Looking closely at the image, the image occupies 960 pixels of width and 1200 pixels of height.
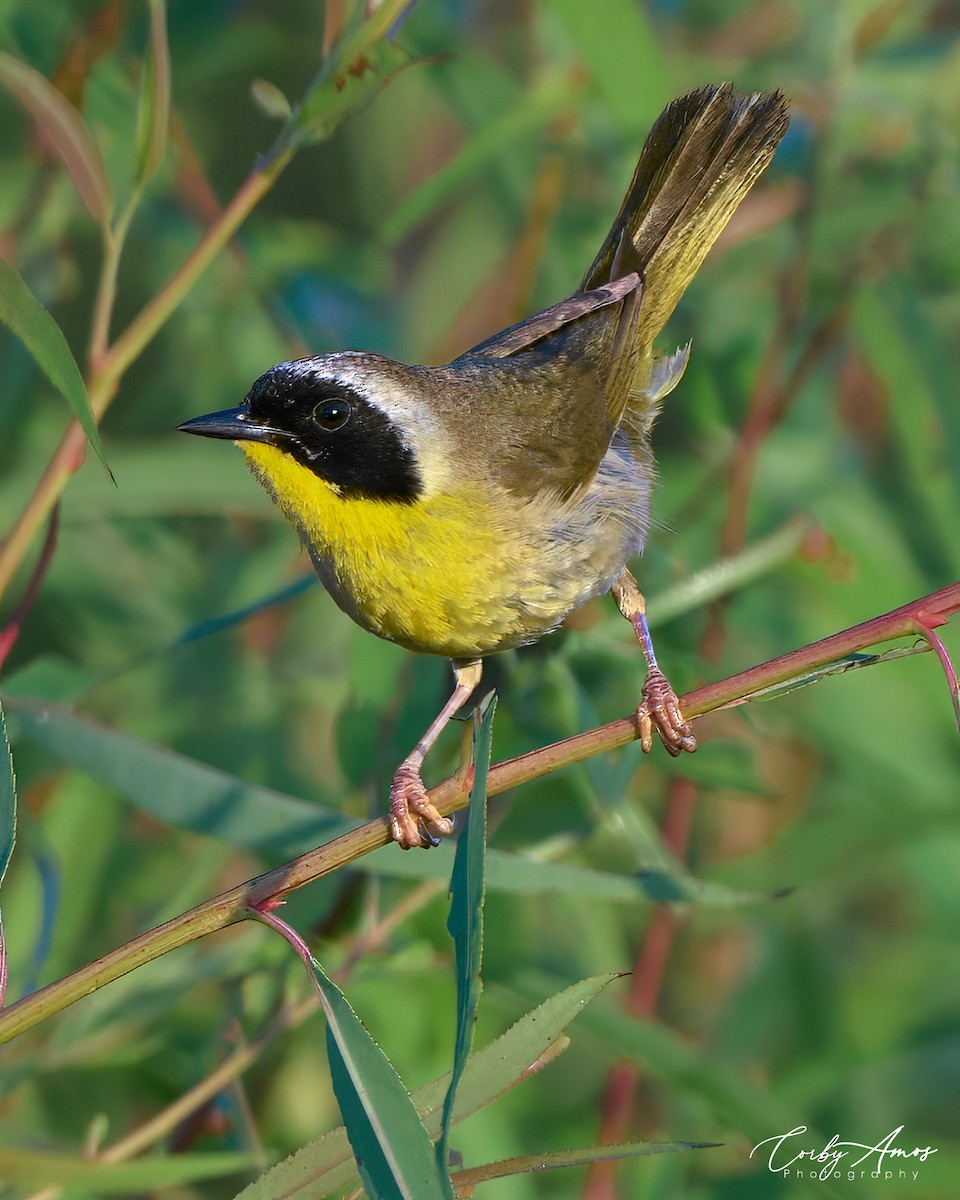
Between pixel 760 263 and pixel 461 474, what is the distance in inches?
72.5

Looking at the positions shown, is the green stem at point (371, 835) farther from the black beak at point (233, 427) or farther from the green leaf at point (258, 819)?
the black beak at point (233, 427)

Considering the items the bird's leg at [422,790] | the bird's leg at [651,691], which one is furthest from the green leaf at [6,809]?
the bird's leg at [651,691]

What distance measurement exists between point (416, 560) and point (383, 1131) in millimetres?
1046

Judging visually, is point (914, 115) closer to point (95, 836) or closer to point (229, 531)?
point (229, 531)

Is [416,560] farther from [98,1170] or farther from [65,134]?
[98,1170]

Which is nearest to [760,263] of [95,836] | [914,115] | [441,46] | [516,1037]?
[914,115]

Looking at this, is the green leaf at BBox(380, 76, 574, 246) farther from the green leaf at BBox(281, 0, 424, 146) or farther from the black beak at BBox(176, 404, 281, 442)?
the green leaf at BBox(281, 0, 424, 146)

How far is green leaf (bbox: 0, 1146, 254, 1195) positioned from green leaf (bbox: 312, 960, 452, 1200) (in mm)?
569

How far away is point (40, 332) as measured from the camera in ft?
5.39

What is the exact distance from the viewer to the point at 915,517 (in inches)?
143

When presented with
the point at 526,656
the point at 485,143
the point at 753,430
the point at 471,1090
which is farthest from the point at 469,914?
the point at 485,143

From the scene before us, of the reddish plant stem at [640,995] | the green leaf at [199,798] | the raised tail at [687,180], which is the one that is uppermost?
the raised tail at [687,180]

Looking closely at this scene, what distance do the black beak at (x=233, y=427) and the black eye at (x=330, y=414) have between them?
0.23ft

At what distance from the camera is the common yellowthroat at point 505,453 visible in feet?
7.36
